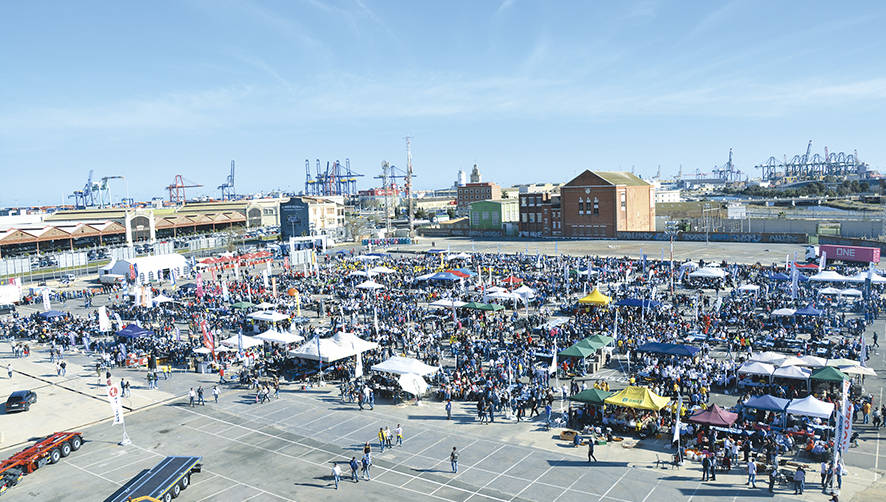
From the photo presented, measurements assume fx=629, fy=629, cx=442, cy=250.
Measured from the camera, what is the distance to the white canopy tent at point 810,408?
773 inches

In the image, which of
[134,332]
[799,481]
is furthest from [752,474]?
[134,332]

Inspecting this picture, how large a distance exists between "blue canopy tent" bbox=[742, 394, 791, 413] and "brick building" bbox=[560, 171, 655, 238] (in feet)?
235

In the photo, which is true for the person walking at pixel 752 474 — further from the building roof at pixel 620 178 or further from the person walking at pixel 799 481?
the building roof at pixel 620 178

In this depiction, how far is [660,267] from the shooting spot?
5750 cm

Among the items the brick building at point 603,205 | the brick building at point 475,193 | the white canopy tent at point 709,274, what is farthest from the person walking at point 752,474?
the brick building at point 475,193

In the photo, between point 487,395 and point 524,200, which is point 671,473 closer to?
point 487,395

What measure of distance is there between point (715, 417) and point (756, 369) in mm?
5717

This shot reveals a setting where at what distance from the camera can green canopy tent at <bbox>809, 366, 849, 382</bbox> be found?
73.9 ft

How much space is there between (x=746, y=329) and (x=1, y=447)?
34.3 m

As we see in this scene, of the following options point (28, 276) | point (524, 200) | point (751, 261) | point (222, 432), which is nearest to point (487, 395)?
point (222, 432)

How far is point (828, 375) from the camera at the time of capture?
22.8m

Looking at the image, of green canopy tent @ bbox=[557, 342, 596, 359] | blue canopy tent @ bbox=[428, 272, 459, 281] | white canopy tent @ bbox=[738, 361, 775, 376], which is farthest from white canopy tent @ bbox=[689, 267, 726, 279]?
white canopy tent @ bbox=[738, 361, 775, 376]

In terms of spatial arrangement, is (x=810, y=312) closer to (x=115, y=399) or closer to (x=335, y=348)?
(x=335, y=348)

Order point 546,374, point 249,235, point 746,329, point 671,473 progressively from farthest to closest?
point 249,235 → point 746,329 → point 546,374 → point 671,473
